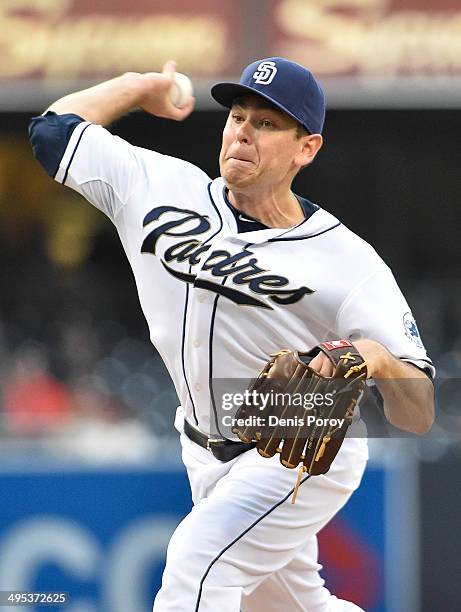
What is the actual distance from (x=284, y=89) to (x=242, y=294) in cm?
58

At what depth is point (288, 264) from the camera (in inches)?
139

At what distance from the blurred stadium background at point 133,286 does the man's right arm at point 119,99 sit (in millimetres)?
783

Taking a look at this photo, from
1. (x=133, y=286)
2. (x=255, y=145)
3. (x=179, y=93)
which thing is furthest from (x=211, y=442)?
(x=133, y=286)

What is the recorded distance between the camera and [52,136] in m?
3.68

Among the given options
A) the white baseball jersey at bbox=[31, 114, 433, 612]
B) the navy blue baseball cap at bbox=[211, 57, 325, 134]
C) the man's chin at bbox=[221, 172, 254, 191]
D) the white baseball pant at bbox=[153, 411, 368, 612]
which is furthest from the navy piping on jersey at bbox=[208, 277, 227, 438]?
the navy blue baseball cap at bbox=[211, 57, 325, 134]

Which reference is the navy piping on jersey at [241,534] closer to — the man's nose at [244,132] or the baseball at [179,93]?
the man's nose at [244,132]

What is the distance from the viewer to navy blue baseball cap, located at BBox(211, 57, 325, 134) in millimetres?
3539

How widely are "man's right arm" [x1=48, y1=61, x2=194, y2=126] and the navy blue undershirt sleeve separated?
0.10 metres

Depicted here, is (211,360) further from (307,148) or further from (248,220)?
(307,148)

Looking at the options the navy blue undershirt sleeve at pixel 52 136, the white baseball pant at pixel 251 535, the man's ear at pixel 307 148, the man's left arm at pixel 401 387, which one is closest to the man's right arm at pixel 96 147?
the navy blue undershirt sleeve at pixel 52 136

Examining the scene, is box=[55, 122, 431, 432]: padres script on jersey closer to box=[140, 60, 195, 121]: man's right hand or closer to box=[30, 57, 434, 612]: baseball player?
box=[30, 57, 434, 612]: baseball player

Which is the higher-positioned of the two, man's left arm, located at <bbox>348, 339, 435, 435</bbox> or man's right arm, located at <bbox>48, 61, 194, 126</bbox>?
man's right arm, located at <bbox>48, 61, 194, 126</bbox>

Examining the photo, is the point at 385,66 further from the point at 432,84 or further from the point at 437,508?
the point at 437,508

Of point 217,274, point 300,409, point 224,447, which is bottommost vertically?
point 224,447
